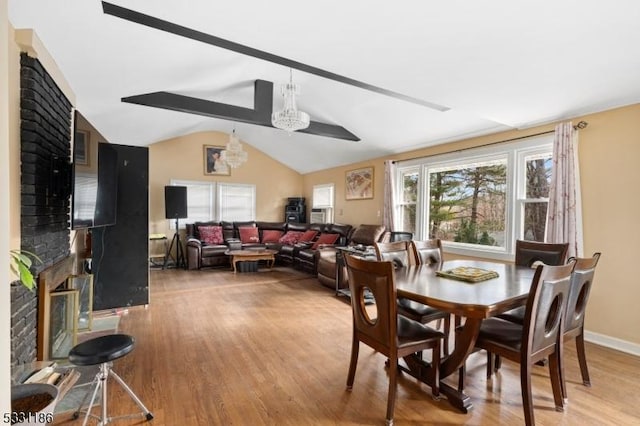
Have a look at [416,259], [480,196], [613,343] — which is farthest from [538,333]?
[480,196]

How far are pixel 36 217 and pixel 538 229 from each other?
4.58m

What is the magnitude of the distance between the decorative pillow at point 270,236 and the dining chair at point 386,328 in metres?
5.16

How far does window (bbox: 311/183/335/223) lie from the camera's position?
7.06 m

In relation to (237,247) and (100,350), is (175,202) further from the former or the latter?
(100,350)

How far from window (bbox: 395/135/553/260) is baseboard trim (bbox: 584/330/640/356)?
1.03 m

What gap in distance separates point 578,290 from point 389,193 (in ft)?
11.3

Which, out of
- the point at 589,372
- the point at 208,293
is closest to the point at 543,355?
the point at 589,372

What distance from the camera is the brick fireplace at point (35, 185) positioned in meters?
1.81

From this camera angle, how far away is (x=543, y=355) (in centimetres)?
177

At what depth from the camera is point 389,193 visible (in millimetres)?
5238

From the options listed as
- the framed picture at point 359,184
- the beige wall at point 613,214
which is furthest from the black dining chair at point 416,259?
the framed picture at point 359,184

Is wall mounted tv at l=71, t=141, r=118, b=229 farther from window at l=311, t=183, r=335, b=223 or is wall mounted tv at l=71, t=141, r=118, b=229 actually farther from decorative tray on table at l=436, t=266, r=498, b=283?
window at l=311, t=183, r=335, b=223

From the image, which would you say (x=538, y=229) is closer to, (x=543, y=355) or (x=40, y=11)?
(x=543, y=355)

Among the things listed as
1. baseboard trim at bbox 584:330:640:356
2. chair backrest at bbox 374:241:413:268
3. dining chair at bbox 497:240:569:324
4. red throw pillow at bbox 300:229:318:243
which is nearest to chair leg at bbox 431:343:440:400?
chair backrest at bbox 374:241:413:268
